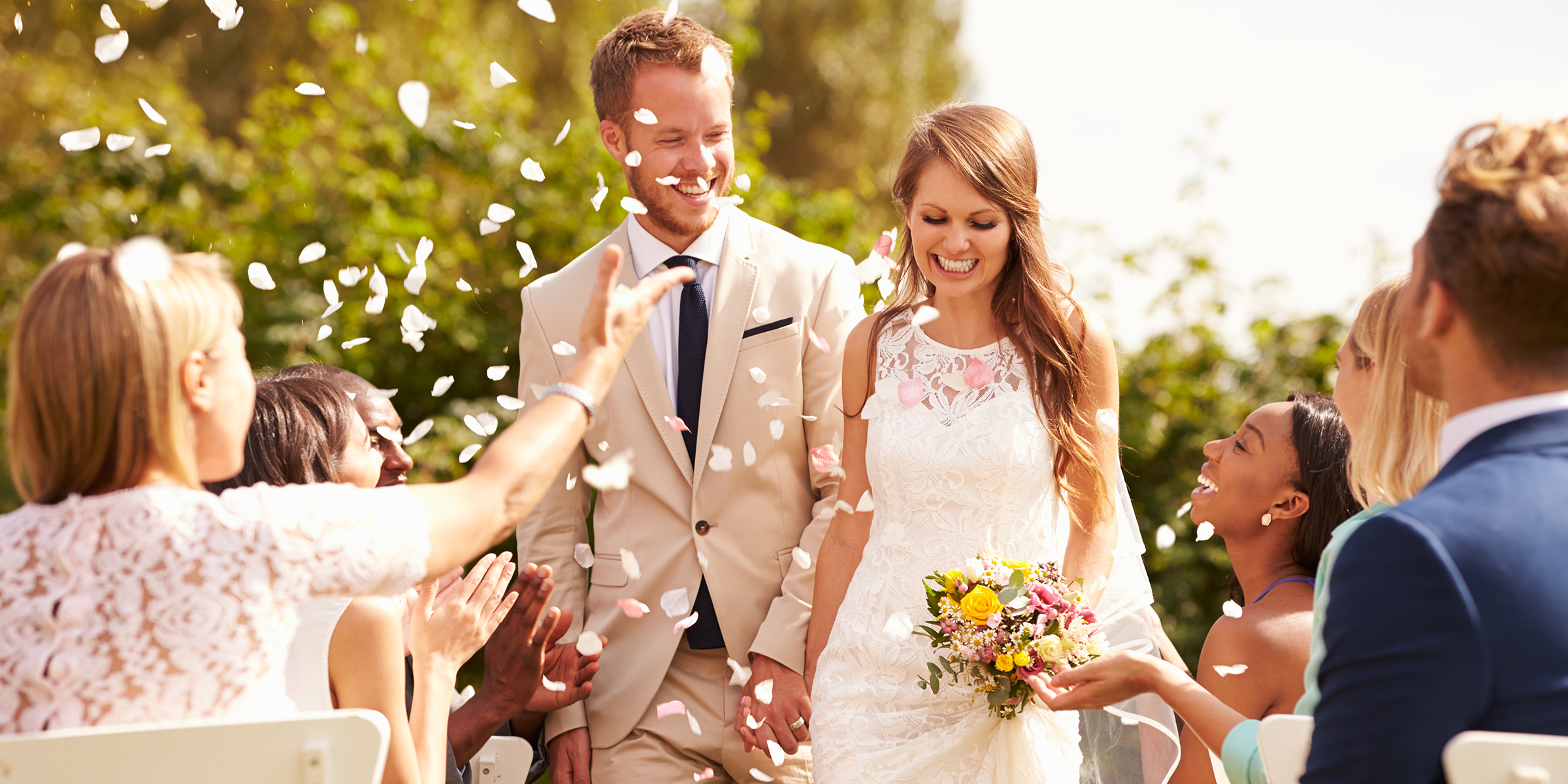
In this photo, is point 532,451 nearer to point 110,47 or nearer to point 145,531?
point 145,531

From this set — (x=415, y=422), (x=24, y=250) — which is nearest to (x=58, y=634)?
(x=415, y=422)

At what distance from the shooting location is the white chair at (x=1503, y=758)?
4.50 feet

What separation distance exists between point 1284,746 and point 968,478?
Answer: 1076 mm

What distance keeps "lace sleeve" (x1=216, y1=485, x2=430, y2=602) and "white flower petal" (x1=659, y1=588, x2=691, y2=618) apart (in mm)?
1387

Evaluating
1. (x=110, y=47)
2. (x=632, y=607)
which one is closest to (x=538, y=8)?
(x=110, y=47)

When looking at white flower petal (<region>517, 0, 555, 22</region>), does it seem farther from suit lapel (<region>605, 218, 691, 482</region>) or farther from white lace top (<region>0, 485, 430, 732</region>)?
white lace top (<region>0, 485, 430, 732</region>)

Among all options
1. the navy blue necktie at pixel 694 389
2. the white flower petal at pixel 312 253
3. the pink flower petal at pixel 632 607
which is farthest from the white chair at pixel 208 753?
the white flower petal at pixel 312 253

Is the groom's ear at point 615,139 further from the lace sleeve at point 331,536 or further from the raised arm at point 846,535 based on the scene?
the lace sleeve at point 331,536

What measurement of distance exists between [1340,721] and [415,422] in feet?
16.1

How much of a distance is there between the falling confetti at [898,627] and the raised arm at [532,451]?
3.42 feet

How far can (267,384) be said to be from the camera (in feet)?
9.00

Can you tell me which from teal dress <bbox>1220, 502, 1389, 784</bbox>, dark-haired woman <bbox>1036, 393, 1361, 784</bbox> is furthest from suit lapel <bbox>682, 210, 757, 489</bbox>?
teal dress <bbox>1220, 502, 1389, 784</bbox>

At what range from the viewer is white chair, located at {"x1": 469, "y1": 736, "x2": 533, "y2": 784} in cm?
318

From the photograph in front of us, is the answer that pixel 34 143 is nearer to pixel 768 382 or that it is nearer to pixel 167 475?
pixel 768 382
